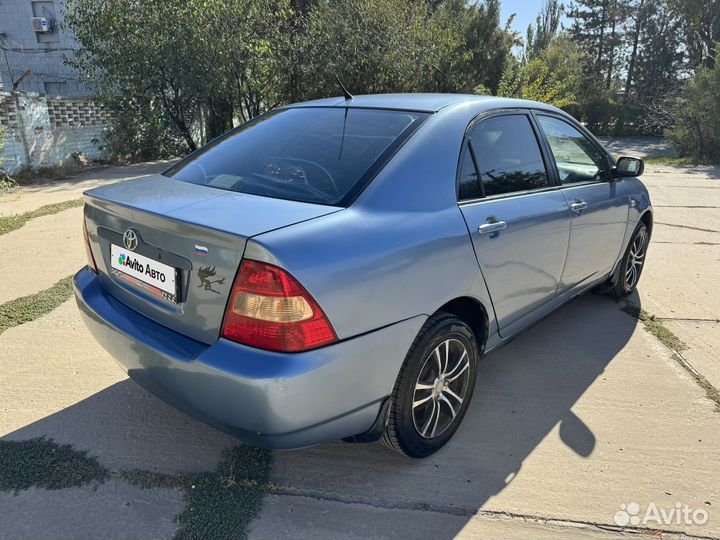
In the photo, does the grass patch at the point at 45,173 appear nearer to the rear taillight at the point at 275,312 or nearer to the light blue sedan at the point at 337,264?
the light blue sedan at the point at 337,264

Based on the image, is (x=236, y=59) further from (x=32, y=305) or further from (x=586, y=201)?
(x=586, y=201)

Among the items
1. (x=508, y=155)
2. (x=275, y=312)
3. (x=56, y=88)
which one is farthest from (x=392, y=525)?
(x=56, y=88)

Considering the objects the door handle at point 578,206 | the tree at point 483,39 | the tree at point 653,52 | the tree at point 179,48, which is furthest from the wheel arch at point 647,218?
the tree at point 653,52

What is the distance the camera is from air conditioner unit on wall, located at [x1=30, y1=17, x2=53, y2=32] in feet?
58.5

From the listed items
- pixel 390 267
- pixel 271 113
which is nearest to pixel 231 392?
pixel 390 267

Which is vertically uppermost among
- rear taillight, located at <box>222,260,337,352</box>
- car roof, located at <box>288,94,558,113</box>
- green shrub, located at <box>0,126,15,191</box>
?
car roof, located at <box>288,94,558,113</box>

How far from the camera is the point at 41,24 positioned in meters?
17.9

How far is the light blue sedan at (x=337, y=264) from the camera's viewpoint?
72.8 inches

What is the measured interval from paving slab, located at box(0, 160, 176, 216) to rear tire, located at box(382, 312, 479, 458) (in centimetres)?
587

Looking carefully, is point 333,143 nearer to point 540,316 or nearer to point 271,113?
point 271,113

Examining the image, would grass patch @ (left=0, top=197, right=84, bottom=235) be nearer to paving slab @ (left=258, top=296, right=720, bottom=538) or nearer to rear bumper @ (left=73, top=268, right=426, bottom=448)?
rear bumper @ (left=73, top=268, right=426, bottom=448)

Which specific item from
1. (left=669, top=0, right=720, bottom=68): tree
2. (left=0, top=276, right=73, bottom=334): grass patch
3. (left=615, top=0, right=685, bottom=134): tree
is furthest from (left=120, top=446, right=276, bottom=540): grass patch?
(left=615, top=0, right=685, bottom=134): tree

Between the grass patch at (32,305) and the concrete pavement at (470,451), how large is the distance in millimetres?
115

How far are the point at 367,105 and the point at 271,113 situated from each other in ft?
2.31
